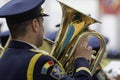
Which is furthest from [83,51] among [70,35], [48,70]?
[48,70]

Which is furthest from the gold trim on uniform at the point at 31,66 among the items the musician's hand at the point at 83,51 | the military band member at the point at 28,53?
the musician's hand at the point at 83,51

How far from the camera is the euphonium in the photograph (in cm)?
369

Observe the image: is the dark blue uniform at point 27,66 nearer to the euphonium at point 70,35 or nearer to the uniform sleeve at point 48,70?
the uniform sleeve at point 48,70

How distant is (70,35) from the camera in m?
3.77

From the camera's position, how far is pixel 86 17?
3.79 metres

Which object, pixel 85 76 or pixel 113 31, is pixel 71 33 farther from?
pixel 113 31

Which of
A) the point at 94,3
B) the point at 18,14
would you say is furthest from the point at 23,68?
the point at 94,3

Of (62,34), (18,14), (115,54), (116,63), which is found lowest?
(115,54)

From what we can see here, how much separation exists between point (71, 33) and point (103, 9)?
1745 centimetres

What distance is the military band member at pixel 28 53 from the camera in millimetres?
3242

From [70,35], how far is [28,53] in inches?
21.2

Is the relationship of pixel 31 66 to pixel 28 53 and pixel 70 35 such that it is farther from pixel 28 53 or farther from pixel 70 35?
pixel 70 35

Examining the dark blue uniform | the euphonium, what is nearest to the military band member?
the dark blue uniform

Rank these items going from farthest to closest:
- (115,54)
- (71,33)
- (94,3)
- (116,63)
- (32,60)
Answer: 1. (94,3)
2. (115,54)
3. (116,63)
4. (71,33)
5. (32,60)
